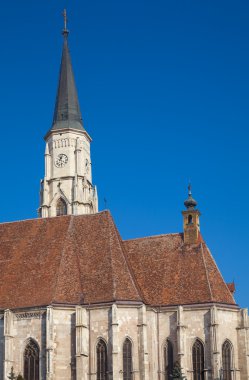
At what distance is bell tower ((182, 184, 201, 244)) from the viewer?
69.2 meters

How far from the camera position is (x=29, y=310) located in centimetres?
6300

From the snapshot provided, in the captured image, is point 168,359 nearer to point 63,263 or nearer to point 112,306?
point 112,306

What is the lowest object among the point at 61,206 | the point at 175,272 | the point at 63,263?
the point at 175,272

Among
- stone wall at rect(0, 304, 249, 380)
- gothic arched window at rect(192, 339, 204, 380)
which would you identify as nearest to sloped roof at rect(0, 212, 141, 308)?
stone wall at rect(0, 304, 249, 380)

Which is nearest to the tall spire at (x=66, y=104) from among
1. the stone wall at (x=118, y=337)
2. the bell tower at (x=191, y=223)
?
the bell tower at (x=191, y=223)

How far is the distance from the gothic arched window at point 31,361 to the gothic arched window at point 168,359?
9626mm

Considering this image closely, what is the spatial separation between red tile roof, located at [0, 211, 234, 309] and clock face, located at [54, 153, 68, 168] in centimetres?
3786

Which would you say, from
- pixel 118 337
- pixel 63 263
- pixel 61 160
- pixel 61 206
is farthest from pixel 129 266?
pixel 61 160

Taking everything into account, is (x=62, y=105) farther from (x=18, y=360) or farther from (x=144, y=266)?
(x=18, y=360)

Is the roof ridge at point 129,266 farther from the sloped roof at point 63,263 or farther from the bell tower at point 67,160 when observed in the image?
the bell tower at point 67,160

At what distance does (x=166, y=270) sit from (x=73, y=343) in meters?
10.4

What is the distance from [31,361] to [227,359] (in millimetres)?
14441

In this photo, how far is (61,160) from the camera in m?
108

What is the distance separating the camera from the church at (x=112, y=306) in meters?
61.8
